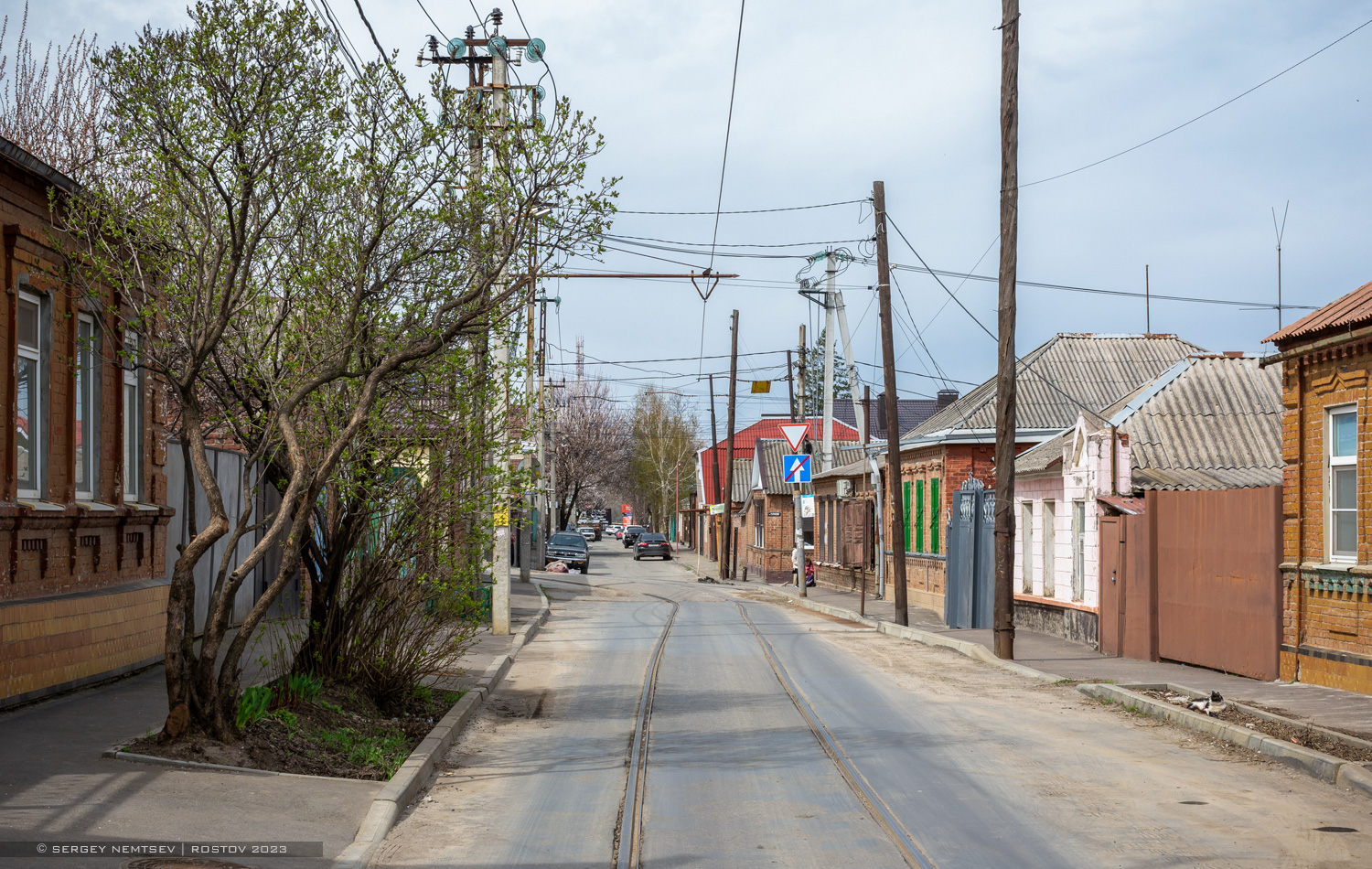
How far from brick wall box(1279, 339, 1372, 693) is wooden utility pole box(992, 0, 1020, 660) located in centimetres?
398

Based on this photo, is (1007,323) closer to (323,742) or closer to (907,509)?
(323,742)

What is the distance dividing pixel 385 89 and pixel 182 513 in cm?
990

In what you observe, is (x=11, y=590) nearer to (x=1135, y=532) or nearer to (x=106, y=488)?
(x=106, y=488)

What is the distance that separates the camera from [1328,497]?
13.5m

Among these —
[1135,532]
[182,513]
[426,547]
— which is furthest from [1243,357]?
[182,513]

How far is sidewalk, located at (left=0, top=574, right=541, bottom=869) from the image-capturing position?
6.50m

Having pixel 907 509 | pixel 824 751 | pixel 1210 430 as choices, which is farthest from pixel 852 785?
pixel 907 509

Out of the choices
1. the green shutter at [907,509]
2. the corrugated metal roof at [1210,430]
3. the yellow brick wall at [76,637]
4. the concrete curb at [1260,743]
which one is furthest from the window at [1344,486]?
the green shutter at [907,509]

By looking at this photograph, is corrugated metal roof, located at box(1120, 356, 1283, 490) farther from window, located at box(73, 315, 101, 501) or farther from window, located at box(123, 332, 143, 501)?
window, located at box(73, 315, 101, 501)

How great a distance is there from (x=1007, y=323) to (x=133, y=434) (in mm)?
11771

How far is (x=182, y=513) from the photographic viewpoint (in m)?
17.0

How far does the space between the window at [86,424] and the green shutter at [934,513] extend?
66.7ft

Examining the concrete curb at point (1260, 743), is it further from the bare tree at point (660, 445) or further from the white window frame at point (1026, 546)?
the bare tree at point (660, 445)

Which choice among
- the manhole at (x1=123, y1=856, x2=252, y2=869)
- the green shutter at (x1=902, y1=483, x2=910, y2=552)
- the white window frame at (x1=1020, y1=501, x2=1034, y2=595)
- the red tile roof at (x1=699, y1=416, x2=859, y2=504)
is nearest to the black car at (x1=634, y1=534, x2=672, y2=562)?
the red tile roof at (x1=699, y1=416, x2=859, y2=504)
